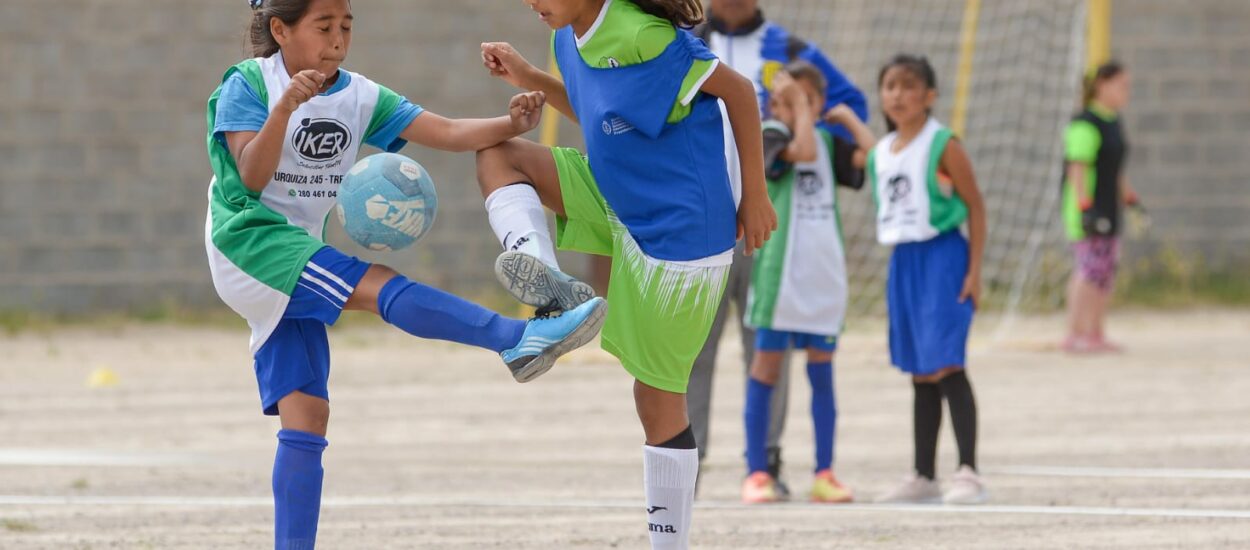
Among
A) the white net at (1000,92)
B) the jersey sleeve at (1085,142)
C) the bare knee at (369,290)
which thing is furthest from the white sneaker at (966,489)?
the white net at (1000,92)

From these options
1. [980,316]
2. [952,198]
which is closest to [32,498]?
[952,198]

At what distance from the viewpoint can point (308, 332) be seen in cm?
455

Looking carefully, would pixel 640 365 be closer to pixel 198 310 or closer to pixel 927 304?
pixel 927 304

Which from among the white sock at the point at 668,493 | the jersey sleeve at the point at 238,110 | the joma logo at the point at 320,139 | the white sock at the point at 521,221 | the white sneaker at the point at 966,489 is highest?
the jersey sleeve at the point at 238,110

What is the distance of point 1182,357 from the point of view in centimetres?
1210

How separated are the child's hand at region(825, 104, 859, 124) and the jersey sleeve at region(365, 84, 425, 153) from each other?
2652mm

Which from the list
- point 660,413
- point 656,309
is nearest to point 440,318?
point 656,309

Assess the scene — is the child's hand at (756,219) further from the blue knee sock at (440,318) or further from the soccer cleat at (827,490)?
the soccer cleat at (827,490)

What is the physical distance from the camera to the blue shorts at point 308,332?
430 centimetres

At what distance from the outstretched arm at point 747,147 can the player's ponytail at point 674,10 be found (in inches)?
6.5

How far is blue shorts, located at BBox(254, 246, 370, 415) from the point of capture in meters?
4.30

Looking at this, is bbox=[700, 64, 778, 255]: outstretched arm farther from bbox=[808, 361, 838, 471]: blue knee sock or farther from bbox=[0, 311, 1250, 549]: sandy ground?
bbox=[808, 361, 838, 471]: blue knee sock

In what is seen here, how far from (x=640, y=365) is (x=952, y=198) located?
2634 mm

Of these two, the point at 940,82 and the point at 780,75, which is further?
the point at 940,82
